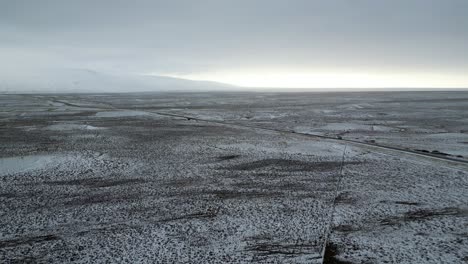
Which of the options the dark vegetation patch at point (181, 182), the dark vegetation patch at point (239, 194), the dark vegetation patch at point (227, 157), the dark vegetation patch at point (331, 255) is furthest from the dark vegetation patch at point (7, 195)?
the dark vegetation patch at point (331, 255)

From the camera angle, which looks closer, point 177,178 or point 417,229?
point 417,229

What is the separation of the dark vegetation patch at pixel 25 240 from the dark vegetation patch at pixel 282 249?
3.06 metres

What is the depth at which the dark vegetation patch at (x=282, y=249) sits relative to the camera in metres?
4.61

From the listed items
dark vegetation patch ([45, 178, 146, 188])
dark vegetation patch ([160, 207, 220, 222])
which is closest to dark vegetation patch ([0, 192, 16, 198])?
dark vegetation patch ([45, 178, 146, 188])

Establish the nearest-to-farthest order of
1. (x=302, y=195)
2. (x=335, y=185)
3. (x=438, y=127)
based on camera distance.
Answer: (x=302, y=195)
(x=335, y=185)
(x=438, y=127)

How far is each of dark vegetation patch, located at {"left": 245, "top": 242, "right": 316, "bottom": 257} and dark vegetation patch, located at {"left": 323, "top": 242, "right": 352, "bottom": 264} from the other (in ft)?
0.63

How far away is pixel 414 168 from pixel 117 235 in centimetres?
780

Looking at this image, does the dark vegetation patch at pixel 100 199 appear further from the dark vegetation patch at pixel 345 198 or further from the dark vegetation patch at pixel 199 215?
the dark vegetation patch at pixel 345 198

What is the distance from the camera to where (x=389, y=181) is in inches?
313

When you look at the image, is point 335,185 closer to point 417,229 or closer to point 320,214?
point 320,214

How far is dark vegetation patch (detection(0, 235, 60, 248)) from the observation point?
4881 millimetres

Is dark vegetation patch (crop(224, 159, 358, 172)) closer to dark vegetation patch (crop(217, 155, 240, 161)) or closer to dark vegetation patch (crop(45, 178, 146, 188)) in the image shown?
dark vegetation patch (crop(217, 155, 240, 161))

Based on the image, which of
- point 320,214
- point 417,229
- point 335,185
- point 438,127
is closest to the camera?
point 417,229

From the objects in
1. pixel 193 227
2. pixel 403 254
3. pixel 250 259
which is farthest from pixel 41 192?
pixel 403 254
